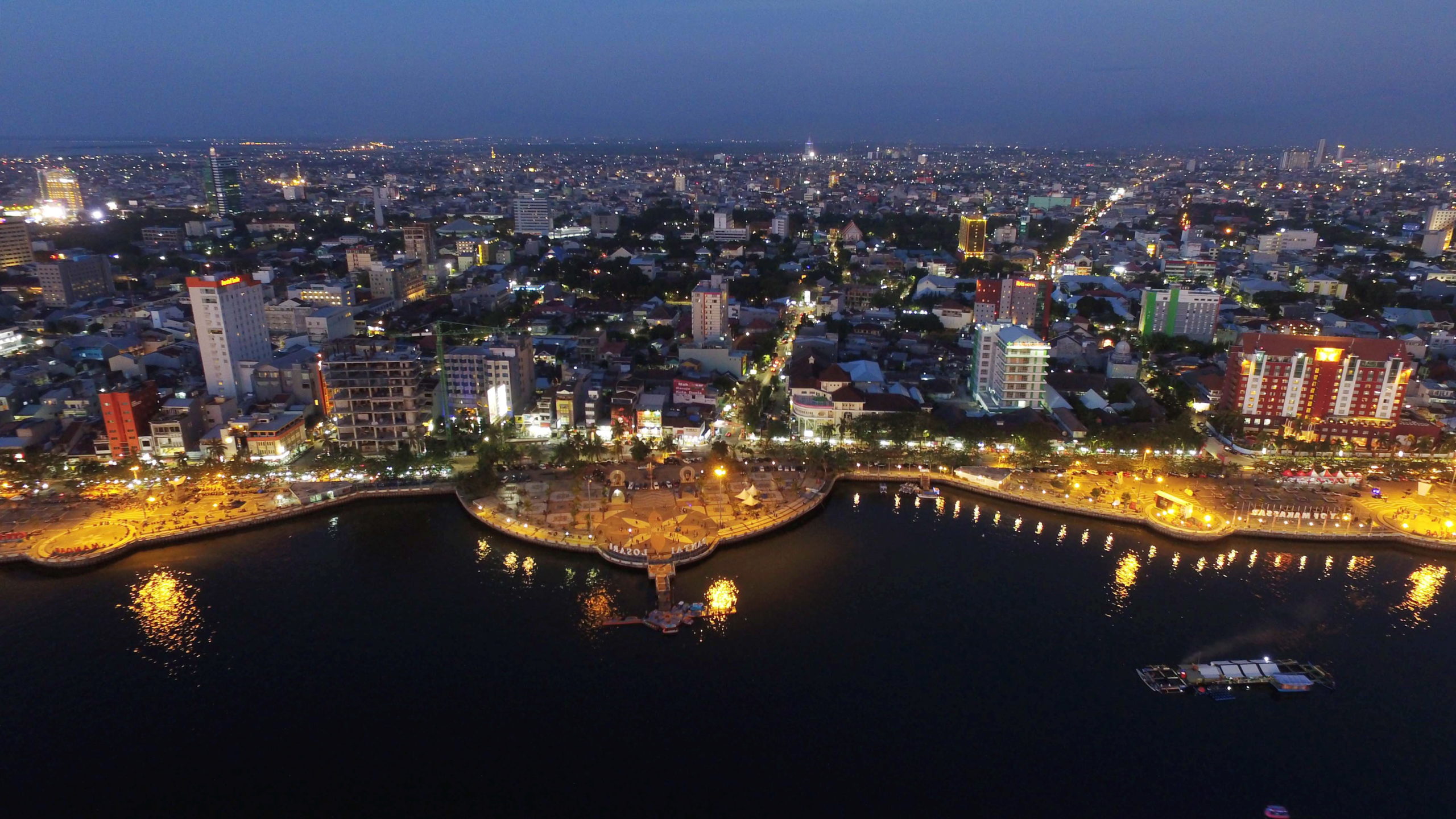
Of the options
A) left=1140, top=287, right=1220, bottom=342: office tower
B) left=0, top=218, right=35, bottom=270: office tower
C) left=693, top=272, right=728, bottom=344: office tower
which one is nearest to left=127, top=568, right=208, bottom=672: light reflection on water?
left=693, top=272, right=728, bottom=344: office tower

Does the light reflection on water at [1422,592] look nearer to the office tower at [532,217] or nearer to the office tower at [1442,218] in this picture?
the office tower at [1442,218]

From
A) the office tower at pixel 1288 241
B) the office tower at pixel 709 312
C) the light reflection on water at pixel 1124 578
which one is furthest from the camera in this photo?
the office tower at pixel 1288 241

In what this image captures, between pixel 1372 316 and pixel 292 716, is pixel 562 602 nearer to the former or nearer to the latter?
pixel 292 716

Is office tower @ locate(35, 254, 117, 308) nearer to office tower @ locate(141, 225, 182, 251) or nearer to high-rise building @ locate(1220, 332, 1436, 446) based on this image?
office tower @ locate(141, 225, 182, 251)

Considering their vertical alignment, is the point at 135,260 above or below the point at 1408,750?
above

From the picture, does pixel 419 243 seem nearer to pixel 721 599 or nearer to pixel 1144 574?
pixel 721 599

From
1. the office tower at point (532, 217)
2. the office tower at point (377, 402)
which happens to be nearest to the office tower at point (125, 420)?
the office tower at point (377, 402)

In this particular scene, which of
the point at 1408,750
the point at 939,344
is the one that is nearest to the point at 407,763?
the point at 1408,750
